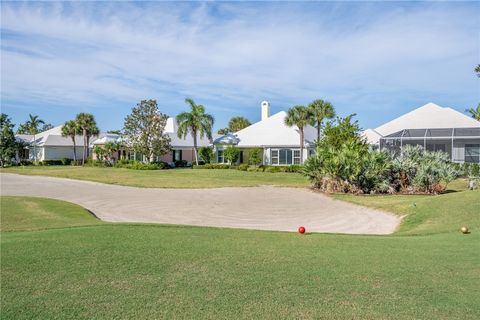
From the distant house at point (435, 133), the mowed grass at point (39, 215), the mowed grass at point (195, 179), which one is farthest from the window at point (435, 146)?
the mowed grass at point (39, 215)

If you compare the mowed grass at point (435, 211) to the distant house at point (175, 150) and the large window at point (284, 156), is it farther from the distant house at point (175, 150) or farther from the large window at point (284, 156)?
the distant house at point (175, 150)

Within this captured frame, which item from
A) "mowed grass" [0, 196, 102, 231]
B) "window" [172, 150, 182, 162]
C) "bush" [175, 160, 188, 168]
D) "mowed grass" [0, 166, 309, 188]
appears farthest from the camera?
"window" [172, 150, 182, 162]

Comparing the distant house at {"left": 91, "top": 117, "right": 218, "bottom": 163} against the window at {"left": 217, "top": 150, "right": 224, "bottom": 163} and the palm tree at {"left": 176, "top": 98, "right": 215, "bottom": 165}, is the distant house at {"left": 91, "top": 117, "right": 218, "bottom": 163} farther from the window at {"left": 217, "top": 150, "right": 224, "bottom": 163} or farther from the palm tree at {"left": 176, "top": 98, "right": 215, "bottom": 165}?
the palm tree at {"left": 176, "top": 98, "right": 215, "bottom": 165}

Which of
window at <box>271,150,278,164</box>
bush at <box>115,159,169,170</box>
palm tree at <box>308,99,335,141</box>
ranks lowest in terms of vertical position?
bush at <box>115,159,169,170</box>

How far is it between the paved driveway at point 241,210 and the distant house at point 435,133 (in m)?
21.4

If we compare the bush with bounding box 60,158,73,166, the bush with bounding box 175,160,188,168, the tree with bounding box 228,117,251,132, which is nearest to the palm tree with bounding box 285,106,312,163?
the bush with bounding box 175,160,188,168

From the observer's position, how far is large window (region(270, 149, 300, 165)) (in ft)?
166

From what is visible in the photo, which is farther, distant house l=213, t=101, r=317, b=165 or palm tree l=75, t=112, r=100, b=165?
palm tree l=75, t=112, r=100, b=165

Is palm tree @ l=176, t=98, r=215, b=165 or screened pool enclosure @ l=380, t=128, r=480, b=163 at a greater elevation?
palm tree @ l=176, t=98, r=215, b=165

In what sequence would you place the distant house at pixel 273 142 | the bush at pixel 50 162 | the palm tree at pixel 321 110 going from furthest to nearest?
the bush at pixel 50 162
the distant house at pixel 273 142
the palm tree at pixel 321 110

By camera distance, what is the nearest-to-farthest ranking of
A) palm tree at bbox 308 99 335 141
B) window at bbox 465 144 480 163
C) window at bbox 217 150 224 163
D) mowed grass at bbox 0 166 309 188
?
1. mowed grass at bbox 0 166 309 188
2. window at bbox 465 144 480 163
3. palm tree at bbox 308 99 335 141
4. window at bbox 217 150 224 163

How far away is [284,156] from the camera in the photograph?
51312 mm

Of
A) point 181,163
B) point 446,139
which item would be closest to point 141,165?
point 181,163

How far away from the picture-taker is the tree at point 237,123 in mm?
88219
